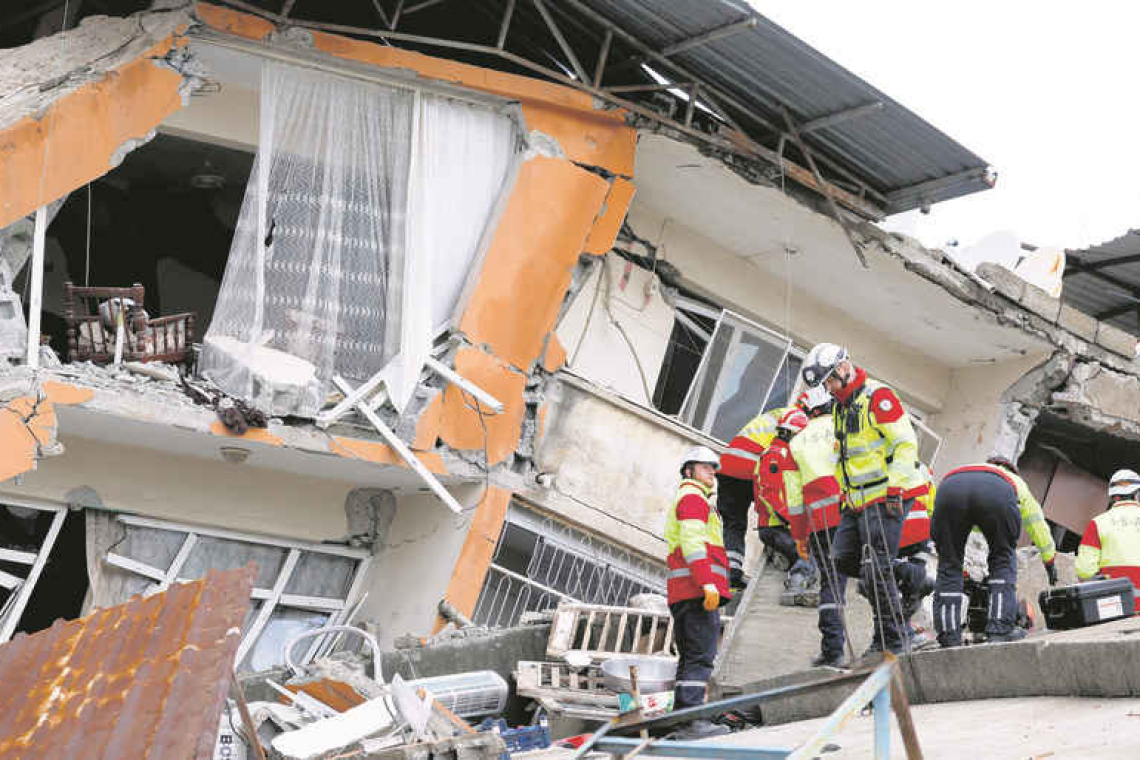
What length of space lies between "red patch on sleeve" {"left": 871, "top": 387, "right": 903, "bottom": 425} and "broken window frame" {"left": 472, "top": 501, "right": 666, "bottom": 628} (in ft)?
18.5

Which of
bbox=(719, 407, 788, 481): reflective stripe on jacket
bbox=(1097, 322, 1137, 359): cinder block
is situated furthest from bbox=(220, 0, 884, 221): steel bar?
bbox=(1097, 322, 1137, 359): cinder block

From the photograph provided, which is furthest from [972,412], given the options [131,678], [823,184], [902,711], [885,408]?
[902,711]

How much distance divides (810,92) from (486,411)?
4.19m

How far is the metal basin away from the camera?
9586 millimetres

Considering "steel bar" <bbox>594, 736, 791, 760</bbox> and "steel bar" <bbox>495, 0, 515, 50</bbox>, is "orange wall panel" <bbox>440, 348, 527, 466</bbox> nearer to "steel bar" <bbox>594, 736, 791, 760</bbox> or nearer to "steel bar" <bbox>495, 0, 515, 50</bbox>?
"steel bar" <bbox>495, 0, 515, 50</bbox>

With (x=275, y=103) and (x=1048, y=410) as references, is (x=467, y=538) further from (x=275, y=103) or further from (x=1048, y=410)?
(x=1048, y=410)

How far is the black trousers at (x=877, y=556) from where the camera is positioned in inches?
336

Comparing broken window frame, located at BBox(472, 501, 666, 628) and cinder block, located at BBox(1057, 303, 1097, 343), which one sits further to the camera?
cinder block, located at BBox(1057, 303, 1097, 343)

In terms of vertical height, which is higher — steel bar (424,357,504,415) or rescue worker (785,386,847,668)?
steel bar (424,357,504,415)

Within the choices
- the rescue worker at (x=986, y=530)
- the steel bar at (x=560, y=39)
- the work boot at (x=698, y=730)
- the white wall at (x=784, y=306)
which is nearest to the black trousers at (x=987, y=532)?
the rescue worker at (x=986, y=530)

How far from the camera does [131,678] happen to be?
5.21 m

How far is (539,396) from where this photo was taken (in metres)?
13.7

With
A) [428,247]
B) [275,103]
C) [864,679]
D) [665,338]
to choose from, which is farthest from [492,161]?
[864,679]

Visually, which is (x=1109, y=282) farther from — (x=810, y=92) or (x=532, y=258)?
(x=532, y=258)
